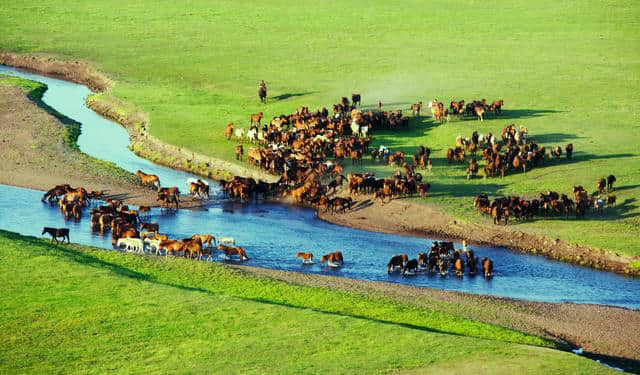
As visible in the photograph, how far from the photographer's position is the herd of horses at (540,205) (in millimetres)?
43250

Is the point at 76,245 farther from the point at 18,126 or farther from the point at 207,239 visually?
the point at 18,126

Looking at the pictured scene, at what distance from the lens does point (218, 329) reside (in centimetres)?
3052

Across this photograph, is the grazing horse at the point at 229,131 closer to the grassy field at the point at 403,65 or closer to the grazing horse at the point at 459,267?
the grassy field at the point at 403,65

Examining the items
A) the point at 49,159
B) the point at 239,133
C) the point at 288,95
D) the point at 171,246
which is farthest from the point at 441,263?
the point at 288,95

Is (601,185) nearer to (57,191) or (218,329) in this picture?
(218,329)

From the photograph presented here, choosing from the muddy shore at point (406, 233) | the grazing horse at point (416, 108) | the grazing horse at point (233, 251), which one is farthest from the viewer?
the grazing horse at point (416, 108)

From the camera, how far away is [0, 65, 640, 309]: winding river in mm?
37656

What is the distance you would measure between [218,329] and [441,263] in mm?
10494

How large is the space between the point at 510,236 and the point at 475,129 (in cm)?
1301

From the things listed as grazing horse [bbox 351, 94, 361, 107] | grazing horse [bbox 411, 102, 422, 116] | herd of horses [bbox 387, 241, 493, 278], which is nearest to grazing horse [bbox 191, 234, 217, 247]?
herd of horses [bbox 387, 241, 493, 278]

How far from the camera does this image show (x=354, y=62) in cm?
7225

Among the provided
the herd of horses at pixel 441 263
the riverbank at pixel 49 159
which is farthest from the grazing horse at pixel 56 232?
the herd of horses at pixel 441 263

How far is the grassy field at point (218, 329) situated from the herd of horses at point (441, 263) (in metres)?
3.71

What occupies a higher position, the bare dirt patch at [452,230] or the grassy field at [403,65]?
the grassy field at [403,65]
